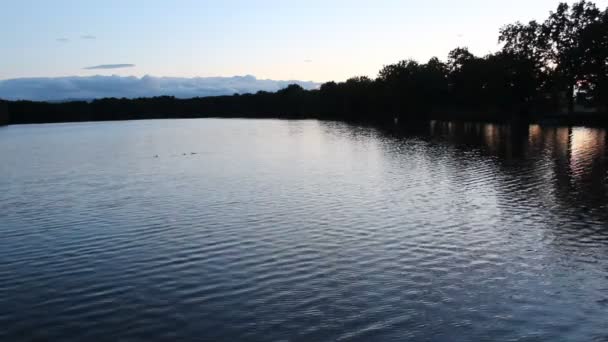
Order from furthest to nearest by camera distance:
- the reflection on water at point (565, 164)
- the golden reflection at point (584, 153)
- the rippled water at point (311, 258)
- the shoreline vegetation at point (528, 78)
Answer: the shoreline vegetation at point (528, 78) → the golden reflection at point (584, 153) → the reflection on water at point (565, 164) → the rippled water at point (311, 258)

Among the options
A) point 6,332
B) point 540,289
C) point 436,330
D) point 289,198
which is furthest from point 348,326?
point 289,198

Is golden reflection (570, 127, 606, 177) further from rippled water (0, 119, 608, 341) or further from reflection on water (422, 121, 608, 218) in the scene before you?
rippled water (0, 119, 608, 341)

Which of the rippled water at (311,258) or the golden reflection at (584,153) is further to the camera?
the golden reflection at (584,153)

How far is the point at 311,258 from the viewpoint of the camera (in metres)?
18.6

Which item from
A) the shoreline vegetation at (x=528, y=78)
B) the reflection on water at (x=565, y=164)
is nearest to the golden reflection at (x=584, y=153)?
the reflection on water at (x=565, y=164)

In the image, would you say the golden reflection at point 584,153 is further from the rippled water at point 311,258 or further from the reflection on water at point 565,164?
the rippled water at point 311,258

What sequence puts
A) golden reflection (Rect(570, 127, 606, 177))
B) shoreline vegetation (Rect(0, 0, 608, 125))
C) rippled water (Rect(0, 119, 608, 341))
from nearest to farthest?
1. rippled water (Rect(0, 119, 608, 341))
2. golden reflection (Rect(570, 127, 606, 177))
3. shoreline vegetation (Rect(0, 0, 608, 125))

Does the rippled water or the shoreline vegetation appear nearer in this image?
the rippled water

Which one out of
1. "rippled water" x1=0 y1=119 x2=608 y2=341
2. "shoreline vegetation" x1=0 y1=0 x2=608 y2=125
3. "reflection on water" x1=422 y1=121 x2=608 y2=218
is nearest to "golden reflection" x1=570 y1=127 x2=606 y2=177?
"reflection on water" x1=422 y1=121 x2=608 y2=218

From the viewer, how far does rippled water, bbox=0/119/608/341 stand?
13008 mm

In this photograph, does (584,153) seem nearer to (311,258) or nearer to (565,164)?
(565,164)

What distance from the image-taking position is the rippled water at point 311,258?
512 inches

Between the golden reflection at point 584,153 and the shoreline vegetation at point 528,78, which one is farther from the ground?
the shoreline vegetation at point 528,78

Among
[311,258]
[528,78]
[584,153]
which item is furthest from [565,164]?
[528,78]
